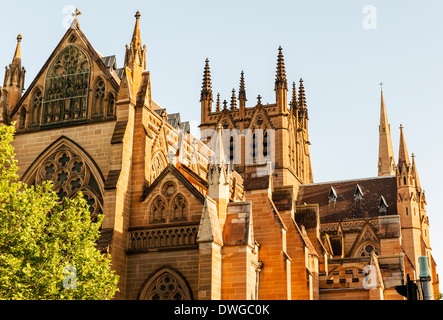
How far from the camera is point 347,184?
73.4 metres

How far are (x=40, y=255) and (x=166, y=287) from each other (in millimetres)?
7768

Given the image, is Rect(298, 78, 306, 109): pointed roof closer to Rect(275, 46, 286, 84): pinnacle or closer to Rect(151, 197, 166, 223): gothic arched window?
Rect(275, 46, 286, 84): pinnacle

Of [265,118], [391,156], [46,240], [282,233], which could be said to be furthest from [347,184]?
[46,240]

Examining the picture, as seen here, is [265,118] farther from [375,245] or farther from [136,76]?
[136,76]

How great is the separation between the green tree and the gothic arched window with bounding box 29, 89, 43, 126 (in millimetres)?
9892

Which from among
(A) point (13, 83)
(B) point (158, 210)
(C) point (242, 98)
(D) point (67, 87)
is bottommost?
(B) point (158, 210)

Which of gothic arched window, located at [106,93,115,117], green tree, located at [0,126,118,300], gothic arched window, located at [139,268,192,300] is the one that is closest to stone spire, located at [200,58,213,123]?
gothic arched window, located at [106,93,115,117]

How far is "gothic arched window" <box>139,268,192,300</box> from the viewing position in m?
29.6

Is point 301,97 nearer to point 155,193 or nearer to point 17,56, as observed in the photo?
point 17,56

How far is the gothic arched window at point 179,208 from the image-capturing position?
1229 inches

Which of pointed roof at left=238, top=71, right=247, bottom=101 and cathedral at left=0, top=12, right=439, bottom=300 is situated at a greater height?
pointed roof at left=238, top=71, right=247, bottom=101

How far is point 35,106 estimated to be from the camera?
118 feet

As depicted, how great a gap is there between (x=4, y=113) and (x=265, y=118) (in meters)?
46.4

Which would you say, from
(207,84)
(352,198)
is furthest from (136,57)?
(207,84)
